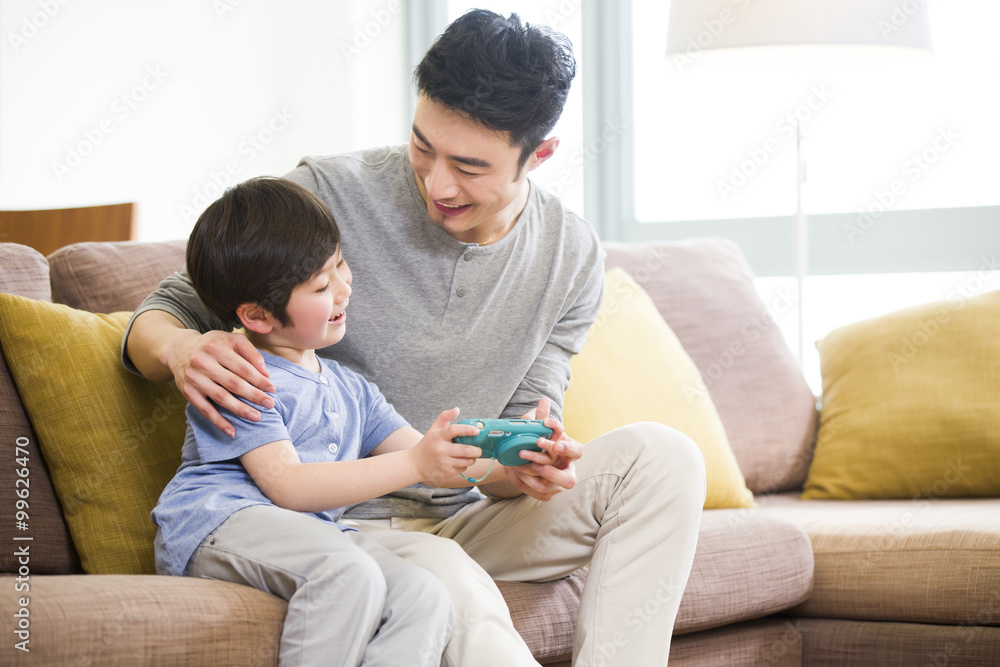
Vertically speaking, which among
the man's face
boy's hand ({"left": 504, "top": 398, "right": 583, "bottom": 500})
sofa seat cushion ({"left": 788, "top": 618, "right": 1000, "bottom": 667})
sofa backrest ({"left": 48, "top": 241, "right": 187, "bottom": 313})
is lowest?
sofa seat cushion ({"left": 788, "top": 618, "right": 1000, "bottom": 667})

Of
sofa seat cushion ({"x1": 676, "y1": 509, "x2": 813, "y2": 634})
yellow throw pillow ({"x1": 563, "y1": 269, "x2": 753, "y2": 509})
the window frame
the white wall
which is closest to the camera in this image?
sofa seat cushion ({"x1": 676, "y1": 509, "x2": 813, "y2": 634})

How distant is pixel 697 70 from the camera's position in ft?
10.8

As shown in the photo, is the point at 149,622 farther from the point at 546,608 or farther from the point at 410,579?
the point at 546,608

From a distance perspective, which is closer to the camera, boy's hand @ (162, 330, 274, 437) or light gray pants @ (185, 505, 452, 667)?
light gray pants @ (185, 505, 452, 667)

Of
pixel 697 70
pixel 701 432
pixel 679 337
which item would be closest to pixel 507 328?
pixel 701 432

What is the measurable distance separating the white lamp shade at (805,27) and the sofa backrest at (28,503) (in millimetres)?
1779

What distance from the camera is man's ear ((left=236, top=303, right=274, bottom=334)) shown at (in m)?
1.24

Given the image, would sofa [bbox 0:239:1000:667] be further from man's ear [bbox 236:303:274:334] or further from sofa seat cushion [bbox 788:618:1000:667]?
man's ear [bbox 236:303:274:334]

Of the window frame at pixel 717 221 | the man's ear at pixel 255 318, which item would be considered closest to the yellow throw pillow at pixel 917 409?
the window frame at pixel 717 221

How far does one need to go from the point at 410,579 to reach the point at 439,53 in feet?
2.46

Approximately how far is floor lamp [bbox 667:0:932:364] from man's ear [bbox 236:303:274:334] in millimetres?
1550

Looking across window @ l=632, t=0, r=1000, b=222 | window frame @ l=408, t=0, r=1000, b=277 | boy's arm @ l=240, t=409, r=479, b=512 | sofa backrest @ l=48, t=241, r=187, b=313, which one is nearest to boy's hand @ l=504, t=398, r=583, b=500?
boy's arm @ l=240, t=409, r=479, b=512

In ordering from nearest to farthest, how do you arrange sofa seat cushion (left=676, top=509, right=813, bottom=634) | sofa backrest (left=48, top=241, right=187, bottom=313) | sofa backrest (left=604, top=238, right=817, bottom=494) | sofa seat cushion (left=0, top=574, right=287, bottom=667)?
sofa seat cushion (left=0, top=574, right=287, bottom=667) → sofa seat cushion (left=676, top=509, right=813, bottom=634) → sofa backrest (left=48, top=241, right=187, bottom=313) → sofa backrest (left=604, top=238, right=817, bottom=494)

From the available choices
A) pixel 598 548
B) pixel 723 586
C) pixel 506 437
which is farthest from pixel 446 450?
pixel 723 586
